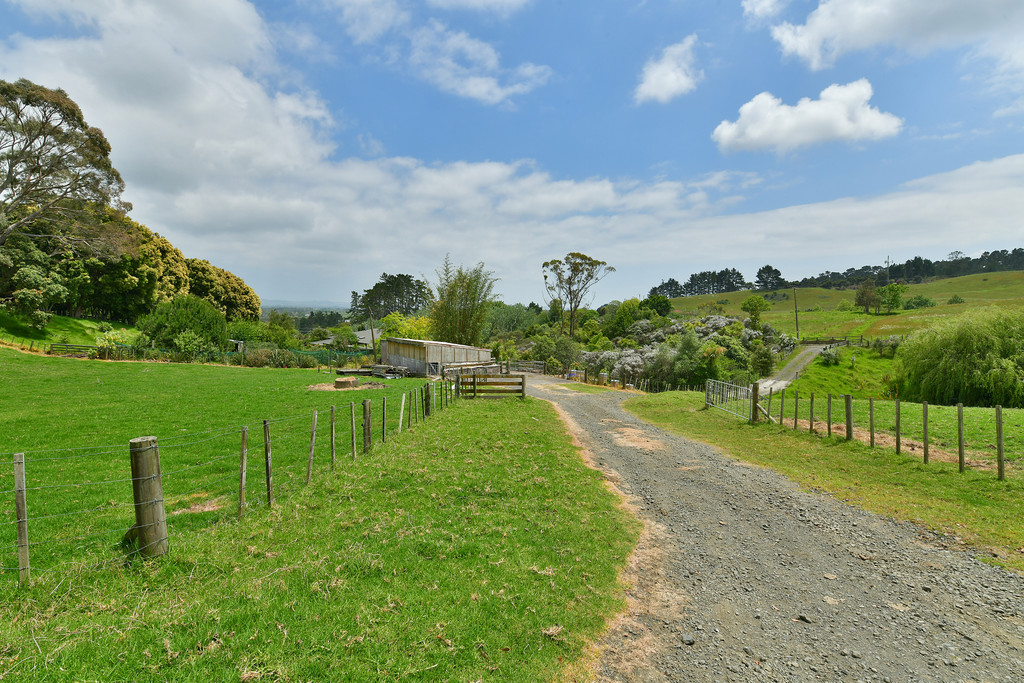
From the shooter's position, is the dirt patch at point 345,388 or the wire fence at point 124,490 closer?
the wire fence at point 124,490

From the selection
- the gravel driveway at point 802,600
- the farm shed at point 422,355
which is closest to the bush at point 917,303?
the farm shed at point 422,355

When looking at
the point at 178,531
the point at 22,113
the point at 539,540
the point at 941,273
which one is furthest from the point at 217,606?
the point at 941,273

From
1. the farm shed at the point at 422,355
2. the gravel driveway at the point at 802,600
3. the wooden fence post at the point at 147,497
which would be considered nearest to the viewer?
the gravel driveway at the point at 802,600

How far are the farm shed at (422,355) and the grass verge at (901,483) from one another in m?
24.1

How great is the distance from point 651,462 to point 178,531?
10636 millimetres

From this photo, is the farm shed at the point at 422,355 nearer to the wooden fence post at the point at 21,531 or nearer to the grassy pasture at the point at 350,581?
the grassy pasture at the point at 350,581

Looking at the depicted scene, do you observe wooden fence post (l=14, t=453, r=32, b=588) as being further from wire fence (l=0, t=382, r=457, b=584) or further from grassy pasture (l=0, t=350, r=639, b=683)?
grassy pasture (l=0, t=350, r=639, b=683)

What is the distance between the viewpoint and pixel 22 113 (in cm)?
2731

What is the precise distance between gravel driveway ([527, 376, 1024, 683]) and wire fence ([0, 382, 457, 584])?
601 centimetres

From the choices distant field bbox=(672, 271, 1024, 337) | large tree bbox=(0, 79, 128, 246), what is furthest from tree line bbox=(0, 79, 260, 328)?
distant field bbox=(672, 271, 1024, 337)

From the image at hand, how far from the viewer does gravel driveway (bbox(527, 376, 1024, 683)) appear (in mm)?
4266

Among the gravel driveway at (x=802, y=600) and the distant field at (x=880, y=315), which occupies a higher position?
the distant field at (x=880, y=315)

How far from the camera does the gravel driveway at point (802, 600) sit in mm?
4266

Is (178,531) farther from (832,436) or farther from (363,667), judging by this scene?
(832,436)
